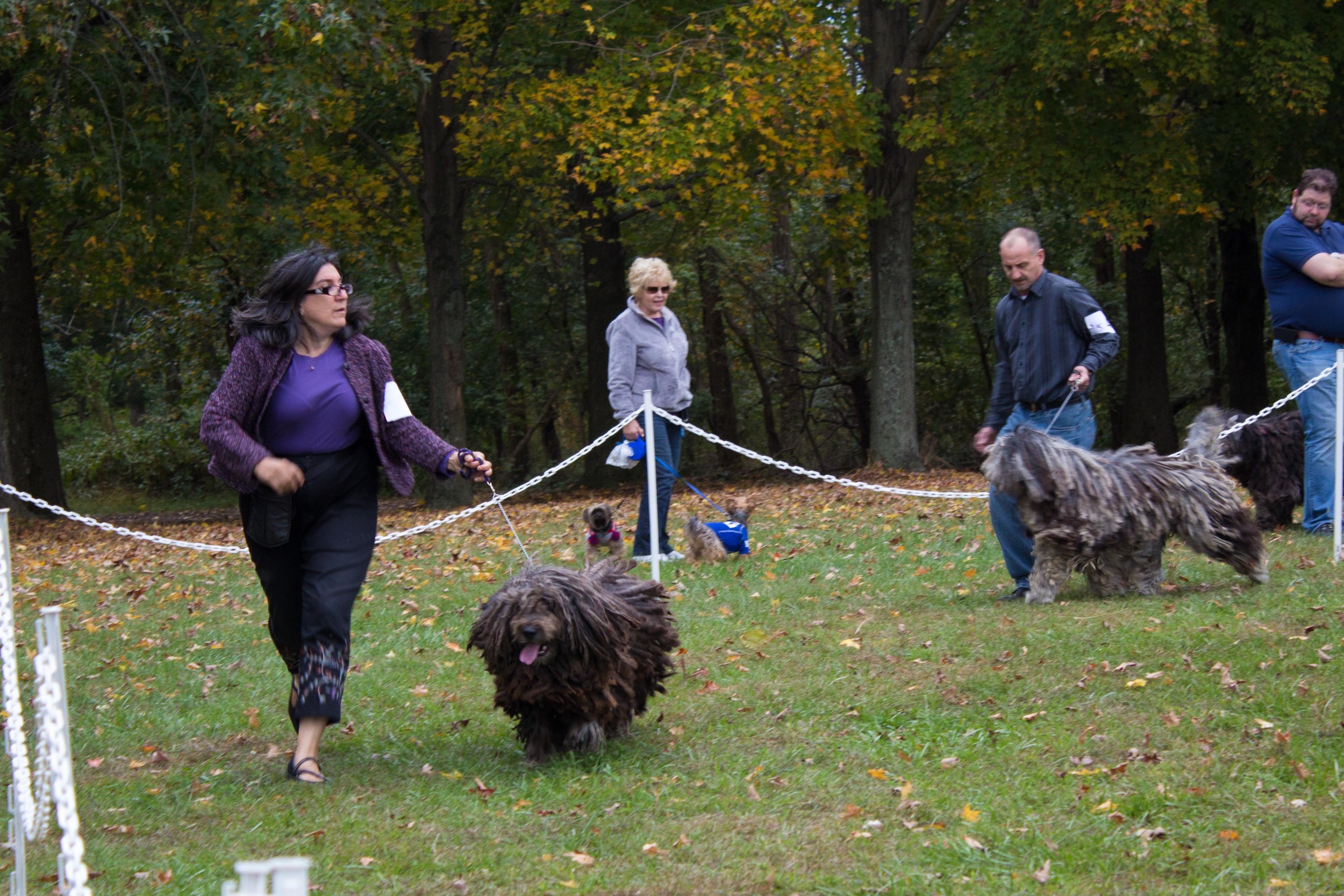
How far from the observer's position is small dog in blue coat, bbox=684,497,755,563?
9.73 meters

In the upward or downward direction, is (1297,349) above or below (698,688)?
above

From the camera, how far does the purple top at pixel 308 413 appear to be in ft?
16.7

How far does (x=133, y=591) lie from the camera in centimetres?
1022

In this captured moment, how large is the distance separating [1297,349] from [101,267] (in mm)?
14398

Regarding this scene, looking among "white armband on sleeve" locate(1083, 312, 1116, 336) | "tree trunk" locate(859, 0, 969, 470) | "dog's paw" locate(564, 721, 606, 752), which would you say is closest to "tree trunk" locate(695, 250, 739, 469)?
"tree trunk" locate(859, 0, 969, 470)

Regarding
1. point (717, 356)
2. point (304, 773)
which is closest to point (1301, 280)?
point (304, 773)

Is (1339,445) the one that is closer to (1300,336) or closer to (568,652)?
(1300,336)

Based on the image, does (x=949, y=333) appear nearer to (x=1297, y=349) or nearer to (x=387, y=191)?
(x=387, y=191)

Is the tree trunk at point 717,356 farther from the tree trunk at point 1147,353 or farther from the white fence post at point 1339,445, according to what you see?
the white fence post at point 1339,445

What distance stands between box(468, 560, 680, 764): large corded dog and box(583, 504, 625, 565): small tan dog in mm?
3460

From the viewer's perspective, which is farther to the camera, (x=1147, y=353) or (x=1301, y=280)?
(x=1147, y=353)

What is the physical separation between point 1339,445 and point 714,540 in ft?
→ 14.0

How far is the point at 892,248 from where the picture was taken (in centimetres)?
1831

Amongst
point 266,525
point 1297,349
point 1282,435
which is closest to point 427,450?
point 266,525
